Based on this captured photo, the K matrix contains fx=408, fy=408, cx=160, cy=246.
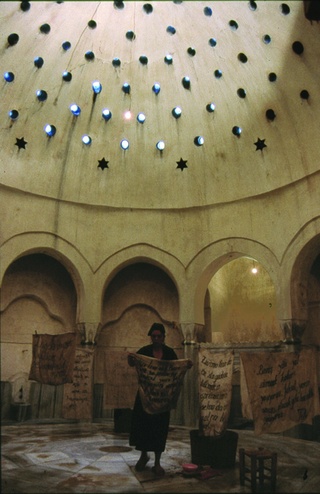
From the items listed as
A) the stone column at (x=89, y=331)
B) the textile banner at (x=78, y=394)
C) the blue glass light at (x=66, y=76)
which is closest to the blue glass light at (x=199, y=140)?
the blue glass light at (x=66, y=76)

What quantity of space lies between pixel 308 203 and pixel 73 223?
5612mm

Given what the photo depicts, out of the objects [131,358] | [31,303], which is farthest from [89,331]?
[131,358]

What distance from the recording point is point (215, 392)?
495 centimetres

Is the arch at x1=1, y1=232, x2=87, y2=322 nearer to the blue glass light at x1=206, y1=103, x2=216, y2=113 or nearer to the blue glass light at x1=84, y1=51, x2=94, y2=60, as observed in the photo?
the blue glass light at x1=84, y1=51, x2=94, y2=60

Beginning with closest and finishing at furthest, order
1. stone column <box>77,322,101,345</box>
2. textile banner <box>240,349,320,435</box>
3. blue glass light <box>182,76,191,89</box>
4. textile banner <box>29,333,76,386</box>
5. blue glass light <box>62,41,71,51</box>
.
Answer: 1. textile banner <box>240,349,320,435</box>
2. textile banner <box>29,333,76,386</box>
3. blue glass light <box>62,41,71,51</box>
4. blue glass light <box>182,76,191,89</box>
5. stone column <box>77,322,101,345</box>

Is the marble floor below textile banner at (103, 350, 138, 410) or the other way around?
below

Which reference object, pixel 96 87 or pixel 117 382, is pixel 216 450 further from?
pixel 96 87

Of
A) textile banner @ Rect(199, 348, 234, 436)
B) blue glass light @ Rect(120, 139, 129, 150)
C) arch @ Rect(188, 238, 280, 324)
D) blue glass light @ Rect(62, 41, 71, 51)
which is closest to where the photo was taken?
textile banner @ Rect(199, 348, 234, 436)

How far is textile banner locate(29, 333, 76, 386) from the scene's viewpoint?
623 cm

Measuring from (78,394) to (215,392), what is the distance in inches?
112

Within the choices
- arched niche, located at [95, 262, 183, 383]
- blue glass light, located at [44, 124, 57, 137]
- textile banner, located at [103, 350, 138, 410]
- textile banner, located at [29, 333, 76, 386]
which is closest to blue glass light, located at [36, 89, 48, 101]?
blue glass light, located at [44, 124, 57, 137]

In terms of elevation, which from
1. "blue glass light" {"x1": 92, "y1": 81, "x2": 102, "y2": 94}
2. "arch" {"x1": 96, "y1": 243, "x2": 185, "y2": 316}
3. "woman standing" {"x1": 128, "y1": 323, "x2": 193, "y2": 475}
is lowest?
"woman standing" {"x1": 128, "y1": 323, "x2": 193, "y2": 475}

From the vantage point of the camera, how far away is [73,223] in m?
10.3

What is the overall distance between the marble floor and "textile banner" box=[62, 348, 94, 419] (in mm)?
490
